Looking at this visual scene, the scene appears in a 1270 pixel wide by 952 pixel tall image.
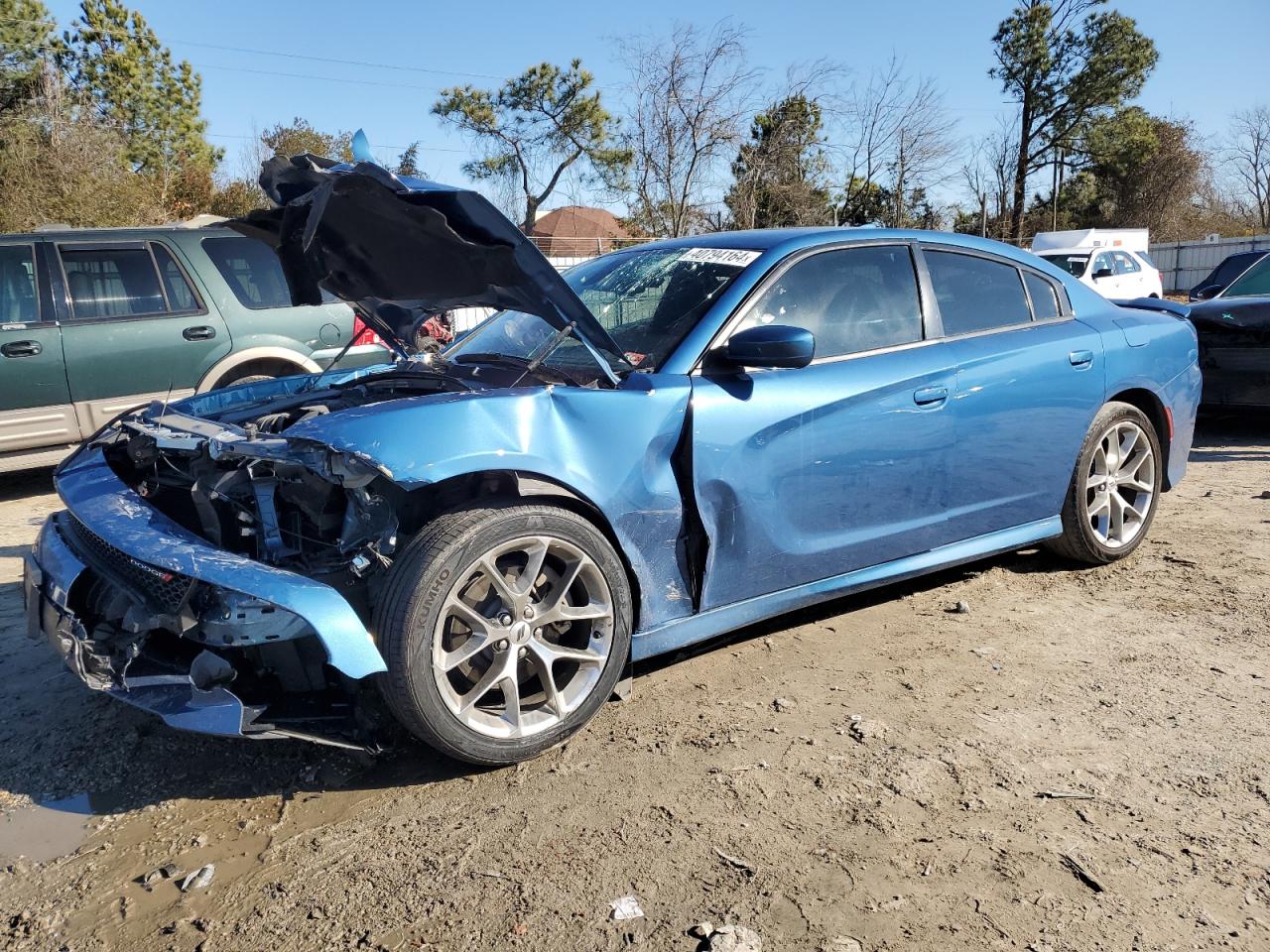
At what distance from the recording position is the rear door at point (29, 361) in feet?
20.3

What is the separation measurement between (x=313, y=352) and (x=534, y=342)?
380cm

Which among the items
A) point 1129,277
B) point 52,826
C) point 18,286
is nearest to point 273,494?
point 52,826

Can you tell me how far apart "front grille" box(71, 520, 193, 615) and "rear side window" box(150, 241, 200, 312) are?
4045 mm

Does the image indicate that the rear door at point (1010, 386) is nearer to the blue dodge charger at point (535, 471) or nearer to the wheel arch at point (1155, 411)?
the blue dodge charger at point (535, 471)

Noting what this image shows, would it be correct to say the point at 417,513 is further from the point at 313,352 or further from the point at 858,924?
the point at 313,352

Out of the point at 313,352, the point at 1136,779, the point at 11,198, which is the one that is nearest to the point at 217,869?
the point at 1136,779

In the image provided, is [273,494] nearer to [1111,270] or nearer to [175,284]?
[175,284]

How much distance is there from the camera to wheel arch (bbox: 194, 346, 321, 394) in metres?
6.58

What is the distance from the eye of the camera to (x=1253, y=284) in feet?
29.3

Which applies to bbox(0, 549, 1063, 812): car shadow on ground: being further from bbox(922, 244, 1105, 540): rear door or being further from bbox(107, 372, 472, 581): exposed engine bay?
bbox(922, 244, 1105, 540): rear door

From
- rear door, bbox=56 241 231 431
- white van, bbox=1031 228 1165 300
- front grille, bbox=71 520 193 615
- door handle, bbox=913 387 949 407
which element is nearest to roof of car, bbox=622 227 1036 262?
door handle, bbox=913 387 949 407

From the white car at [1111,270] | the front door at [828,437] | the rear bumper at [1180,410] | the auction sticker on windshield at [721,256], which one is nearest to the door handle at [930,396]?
the front door at [828,437]

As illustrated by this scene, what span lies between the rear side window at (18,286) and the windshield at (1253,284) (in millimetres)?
9915

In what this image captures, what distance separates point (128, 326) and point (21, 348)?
660 millimetres
